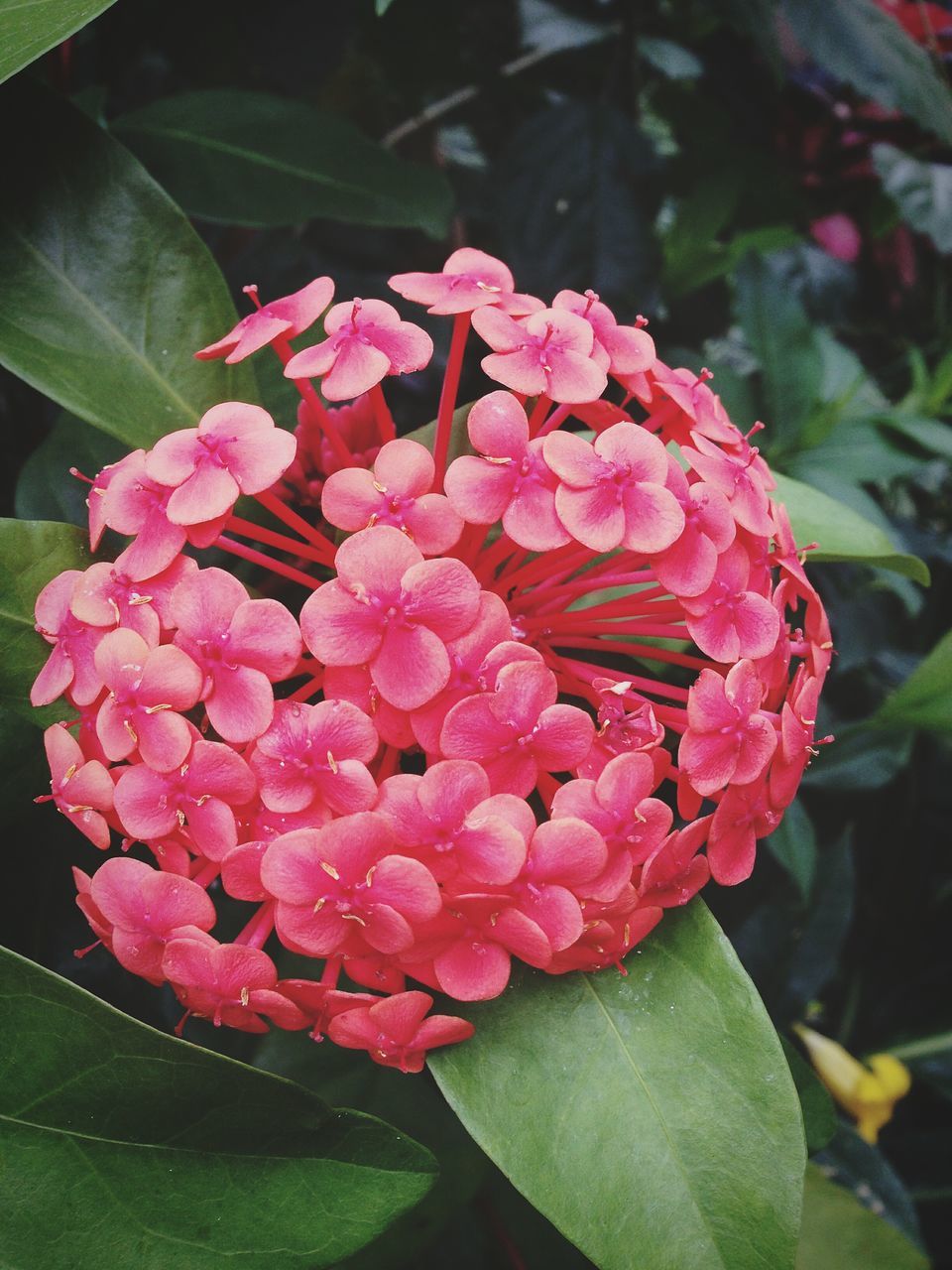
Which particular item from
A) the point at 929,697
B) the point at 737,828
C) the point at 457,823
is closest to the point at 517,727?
the point at 457,823

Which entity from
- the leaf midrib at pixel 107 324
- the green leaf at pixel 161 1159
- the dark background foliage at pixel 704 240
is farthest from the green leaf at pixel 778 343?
the green leaf at pixel 161 1159

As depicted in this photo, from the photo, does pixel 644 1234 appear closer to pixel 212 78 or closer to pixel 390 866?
pixel 390 866

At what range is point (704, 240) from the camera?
4.22 ft

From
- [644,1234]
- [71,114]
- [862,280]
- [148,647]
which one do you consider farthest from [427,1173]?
[862,280]

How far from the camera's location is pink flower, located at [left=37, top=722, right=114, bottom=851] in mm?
578

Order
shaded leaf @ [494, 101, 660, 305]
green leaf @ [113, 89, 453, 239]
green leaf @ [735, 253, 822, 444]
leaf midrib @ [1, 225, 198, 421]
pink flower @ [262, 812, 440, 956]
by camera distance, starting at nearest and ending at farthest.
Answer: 1. pink flower @ [262, 812, 440, 956]
2. leaf midrib @ [1, 225, 198, 421]
3. green leaf @ [113, 89, 453, 239]
4. shaded leaf @ [494, 101, 660, 305]
5. green leaf @ [735, 253, 822, 444]

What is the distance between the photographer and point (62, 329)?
75 cm

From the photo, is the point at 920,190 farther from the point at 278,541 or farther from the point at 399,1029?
the point at 399,1029

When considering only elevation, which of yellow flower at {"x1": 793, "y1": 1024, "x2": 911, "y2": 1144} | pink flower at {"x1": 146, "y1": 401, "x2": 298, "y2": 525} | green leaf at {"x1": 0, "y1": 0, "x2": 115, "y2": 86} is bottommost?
yellow flower at {"x1": 793, "y1": 1024, "x2": 911, "y2": 1144}

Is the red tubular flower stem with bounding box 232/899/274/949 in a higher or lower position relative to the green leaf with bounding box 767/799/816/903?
higher

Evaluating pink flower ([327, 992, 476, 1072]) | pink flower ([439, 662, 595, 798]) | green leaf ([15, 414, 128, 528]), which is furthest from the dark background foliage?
pink flower ([439, 662, 595, 798])

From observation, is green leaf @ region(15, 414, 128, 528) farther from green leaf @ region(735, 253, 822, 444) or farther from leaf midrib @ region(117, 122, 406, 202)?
green leaf @ region(735, 253, 822, 444)

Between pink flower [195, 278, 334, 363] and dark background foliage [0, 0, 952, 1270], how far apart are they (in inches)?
8.5

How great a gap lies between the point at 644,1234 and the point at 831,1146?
2.76 feet
